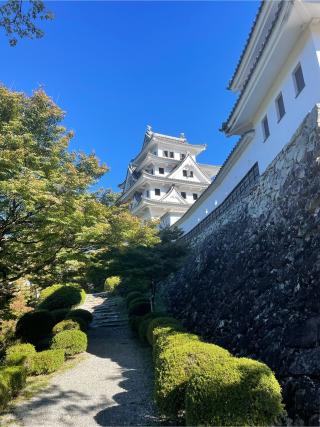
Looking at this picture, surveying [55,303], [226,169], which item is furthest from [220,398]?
[55,303]

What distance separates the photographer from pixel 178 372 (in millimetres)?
5555

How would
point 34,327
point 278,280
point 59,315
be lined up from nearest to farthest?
point 278,280, point 34,327, point 59,315

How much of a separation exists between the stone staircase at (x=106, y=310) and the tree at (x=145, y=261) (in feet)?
14.5

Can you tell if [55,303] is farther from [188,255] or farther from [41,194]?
[41,194]

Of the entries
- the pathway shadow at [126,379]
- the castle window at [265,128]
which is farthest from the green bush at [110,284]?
the castle window at [265,128]

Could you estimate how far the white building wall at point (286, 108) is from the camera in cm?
868

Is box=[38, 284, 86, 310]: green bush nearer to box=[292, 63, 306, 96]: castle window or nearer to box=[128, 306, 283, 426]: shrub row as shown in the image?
box=[128, 306, 283, 426]: shrub row

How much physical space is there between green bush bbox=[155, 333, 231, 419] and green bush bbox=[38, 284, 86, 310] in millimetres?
13522

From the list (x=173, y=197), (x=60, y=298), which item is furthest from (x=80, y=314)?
(x=173, y=197)

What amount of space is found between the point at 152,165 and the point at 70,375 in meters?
30.6

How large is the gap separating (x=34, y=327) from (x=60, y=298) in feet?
19.3

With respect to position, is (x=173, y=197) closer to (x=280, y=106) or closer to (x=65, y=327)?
(x=65, y=327)

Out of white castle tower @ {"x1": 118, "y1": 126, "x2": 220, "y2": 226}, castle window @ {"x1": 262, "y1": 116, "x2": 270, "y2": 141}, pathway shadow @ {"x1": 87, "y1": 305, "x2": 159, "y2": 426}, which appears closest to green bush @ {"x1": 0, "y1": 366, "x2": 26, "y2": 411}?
pathway shadow @ {"x1": 87, "y1": 305, "x2": 159, "y2": 426}

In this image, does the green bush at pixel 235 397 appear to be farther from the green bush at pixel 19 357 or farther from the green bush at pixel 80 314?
the green bush at pixel 80 314
